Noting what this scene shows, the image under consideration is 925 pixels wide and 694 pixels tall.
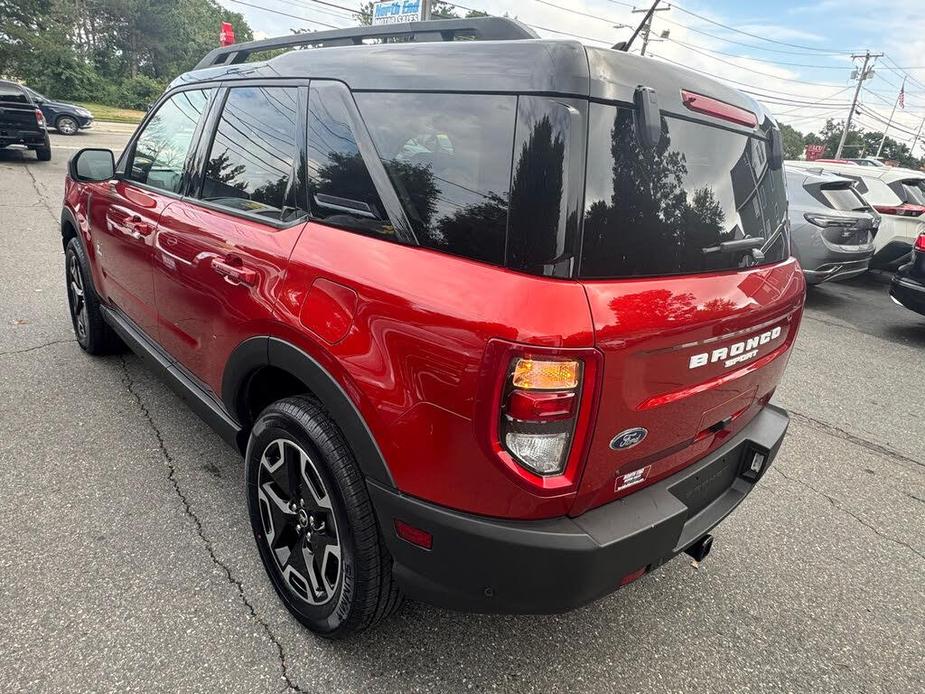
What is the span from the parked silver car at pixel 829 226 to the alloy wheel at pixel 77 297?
24.3 ft

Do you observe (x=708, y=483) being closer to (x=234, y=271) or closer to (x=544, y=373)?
(x=544, y=373)

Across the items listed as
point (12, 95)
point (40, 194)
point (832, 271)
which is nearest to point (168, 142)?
point (832, 271)

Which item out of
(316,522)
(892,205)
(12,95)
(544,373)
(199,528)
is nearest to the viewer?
(544,373)

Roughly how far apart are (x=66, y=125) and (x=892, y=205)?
22287 mm

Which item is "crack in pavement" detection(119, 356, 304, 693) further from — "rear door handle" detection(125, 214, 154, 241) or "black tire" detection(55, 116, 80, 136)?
"black tire" detection(55, 116, 80, 136)

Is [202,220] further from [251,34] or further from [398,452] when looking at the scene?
[251,34]

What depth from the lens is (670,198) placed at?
5.20 feet

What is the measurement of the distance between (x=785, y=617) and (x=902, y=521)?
4.20 ft

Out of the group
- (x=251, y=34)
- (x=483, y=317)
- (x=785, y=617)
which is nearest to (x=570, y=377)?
(x=483, y=317)

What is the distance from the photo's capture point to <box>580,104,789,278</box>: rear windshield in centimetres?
142

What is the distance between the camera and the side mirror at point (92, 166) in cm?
343

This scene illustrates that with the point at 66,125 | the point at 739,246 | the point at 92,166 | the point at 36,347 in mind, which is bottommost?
the point at 36,347

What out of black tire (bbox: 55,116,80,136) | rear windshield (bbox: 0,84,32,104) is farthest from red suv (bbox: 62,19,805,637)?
black tire (bbox: 55,116,80,136)

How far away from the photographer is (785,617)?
A: 2289 mm
